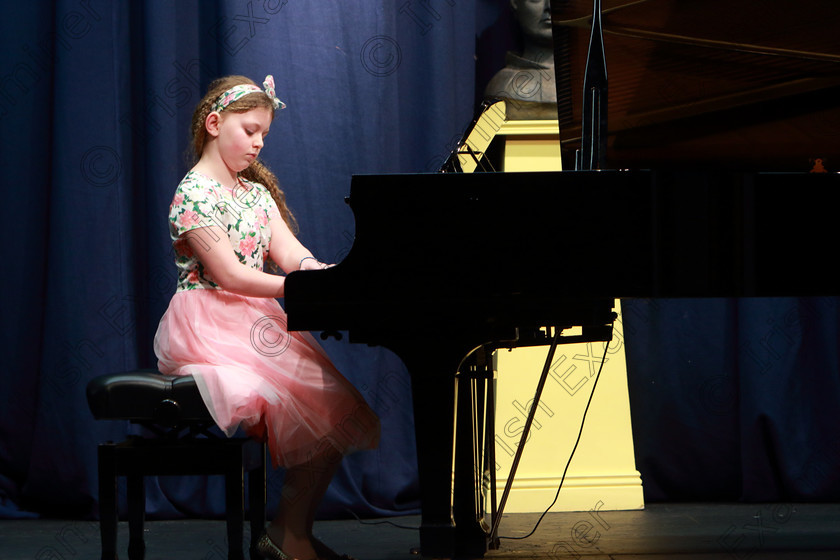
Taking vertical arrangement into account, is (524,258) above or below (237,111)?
below

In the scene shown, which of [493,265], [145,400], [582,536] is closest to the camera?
[493,265]

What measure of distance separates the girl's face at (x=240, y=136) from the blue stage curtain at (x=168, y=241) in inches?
33.9

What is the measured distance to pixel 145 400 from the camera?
207cm

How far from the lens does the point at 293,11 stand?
326cm

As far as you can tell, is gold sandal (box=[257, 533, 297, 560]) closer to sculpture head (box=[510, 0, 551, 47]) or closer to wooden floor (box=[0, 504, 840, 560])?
wooden floor (box=[0, 504, 840, 560])

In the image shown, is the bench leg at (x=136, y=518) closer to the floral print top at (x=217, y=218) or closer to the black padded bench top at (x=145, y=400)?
the black padded bench top at (x=145, y=400)

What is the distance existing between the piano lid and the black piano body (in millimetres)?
436

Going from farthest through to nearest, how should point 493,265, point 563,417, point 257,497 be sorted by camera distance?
point 563,417 → point 257,497 → point 493,265

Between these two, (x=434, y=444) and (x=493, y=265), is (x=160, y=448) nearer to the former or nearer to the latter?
(x=434, y=444)

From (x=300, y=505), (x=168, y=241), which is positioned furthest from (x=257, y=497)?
(x=168, y=241)

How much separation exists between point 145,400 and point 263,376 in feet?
0.86

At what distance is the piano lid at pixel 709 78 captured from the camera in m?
2.10

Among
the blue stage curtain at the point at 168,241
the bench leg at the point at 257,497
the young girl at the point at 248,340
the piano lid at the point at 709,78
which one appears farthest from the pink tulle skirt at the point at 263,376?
the blue stage curtain at the point at 168,241

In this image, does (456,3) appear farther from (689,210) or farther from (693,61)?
(689,210)
